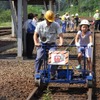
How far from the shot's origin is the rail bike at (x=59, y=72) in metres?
9.12

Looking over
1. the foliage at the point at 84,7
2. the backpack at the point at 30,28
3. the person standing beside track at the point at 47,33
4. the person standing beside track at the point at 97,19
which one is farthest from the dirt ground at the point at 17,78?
the foliage at the point at 84,7

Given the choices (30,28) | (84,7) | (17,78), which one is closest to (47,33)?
(17,78)

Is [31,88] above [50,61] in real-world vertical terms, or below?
below

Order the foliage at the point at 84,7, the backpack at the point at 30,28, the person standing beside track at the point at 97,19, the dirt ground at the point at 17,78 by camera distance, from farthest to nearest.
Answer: the foliage at the point at 84,7
the person standing beside track at the point at 97,19
the backpack at the point at 30,28
the dirt ground at the point at 17,78

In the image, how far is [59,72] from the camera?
30.6 ft

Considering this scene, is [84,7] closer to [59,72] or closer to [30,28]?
[30,28]

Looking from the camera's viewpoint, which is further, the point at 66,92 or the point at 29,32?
the point at 29,32

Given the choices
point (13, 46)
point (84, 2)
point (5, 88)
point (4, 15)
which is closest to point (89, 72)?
point (5, 88)

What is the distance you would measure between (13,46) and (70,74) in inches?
530

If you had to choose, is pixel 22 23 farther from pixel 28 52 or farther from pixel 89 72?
pixel 89 72

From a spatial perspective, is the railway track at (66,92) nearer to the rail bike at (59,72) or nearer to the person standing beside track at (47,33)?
the rail bike at (59,72)

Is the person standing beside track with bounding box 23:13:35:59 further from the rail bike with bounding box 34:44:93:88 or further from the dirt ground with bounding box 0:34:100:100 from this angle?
the rail bike with bounding box 34:44:93:88

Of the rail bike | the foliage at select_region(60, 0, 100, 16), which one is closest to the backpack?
the rail bike

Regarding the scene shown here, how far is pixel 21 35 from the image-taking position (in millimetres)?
16250
